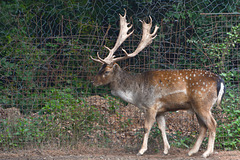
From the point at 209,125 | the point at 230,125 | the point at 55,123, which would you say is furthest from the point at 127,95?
the point at 230,125

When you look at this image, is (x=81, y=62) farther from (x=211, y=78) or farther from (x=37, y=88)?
(x=211, y=78)

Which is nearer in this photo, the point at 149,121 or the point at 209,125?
the point at 209,125

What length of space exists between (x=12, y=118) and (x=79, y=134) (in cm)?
151

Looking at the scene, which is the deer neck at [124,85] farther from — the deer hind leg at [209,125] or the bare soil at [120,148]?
the deer hind leg at [209,125]

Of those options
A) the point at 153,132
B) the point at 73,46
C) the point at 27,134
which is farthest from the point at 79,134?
the point at 73,46

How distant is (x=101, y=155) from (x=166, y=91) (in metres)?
1.89

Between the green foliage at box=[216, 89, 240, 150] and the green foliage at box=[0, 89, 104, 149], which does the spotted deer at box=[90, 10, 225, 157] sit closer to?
the green foliage at box=[216, 89, 240, 150]

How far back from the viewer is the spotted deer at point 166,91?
750 centimetres

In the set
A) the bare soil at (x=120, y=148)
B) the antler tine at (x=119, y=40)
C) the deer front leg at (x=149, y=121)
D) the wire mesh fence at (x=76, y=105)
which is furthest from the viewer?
the wire mesh fence at (x=76, y=105)

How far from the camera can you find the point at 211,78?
761 centimetres

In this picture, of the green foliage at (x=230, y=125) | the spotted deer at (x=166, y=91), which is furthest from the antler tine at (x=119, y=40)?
the green foliage at (x=230, y=125)

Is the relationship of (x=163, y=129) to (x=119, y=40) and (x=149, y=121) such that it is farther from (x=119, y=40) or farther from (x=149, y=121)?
(x=119, y=40)

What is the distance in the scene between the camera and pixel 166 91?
7691 millimetres

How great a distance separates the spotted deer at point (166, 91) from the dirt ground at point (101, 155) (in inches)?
8.2
